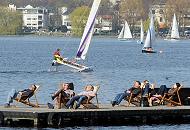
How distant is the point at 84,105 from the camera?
41.7 meters

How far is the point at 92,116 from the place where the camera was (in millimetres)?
41062

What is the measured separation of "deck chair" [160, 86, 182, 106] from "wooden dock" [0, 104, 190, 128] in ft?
1.91

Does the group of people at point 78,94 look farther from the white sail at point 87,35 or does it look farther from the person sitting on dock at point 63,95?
the white sail at point 87,35

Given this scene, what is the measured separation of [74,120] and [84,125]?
540 millimetres

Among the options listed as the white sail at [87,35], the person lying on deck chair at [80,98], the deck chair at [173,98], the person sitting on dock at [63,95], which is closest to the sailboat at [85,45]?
the white sail at [87,35]

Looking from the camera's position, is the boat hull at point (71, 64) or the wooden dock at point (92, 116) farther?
the boat hull at point (71, 64)

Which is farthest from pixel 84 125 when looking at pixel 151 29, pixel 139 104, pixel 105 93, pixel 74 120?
pixel 151 29

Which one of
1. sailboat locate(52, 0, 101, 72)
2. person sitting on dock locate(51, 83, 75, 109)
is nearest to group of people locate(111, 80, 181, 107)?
person sitting on dock locate(51, 83, 75, 109)

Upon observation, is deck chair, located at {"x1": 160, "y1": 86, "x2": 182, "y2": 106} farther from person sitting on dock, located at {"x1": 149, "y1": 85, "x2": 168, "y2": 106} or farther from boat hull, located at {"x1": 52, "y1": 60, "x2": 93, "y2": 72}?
boat hull, located at {"x1": 52, "y1": 60, "x2": 93, "y2": 72}

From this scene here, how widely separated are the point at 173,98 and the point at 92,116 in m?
4.56

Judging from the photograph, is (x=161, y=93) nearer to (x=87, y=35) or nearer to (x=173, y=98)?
(x=173, y=98)

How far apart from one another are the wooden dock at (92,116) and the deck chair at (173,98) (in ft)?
1.91

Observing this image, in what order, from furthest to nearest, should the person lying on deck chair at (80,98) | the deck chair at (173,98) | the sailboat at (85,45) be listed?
the sailboat at (85,45)
the deck chair at (173,98)
the person lying on deck chair at (80,98)

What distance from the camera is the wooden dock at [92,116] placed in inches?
1585
